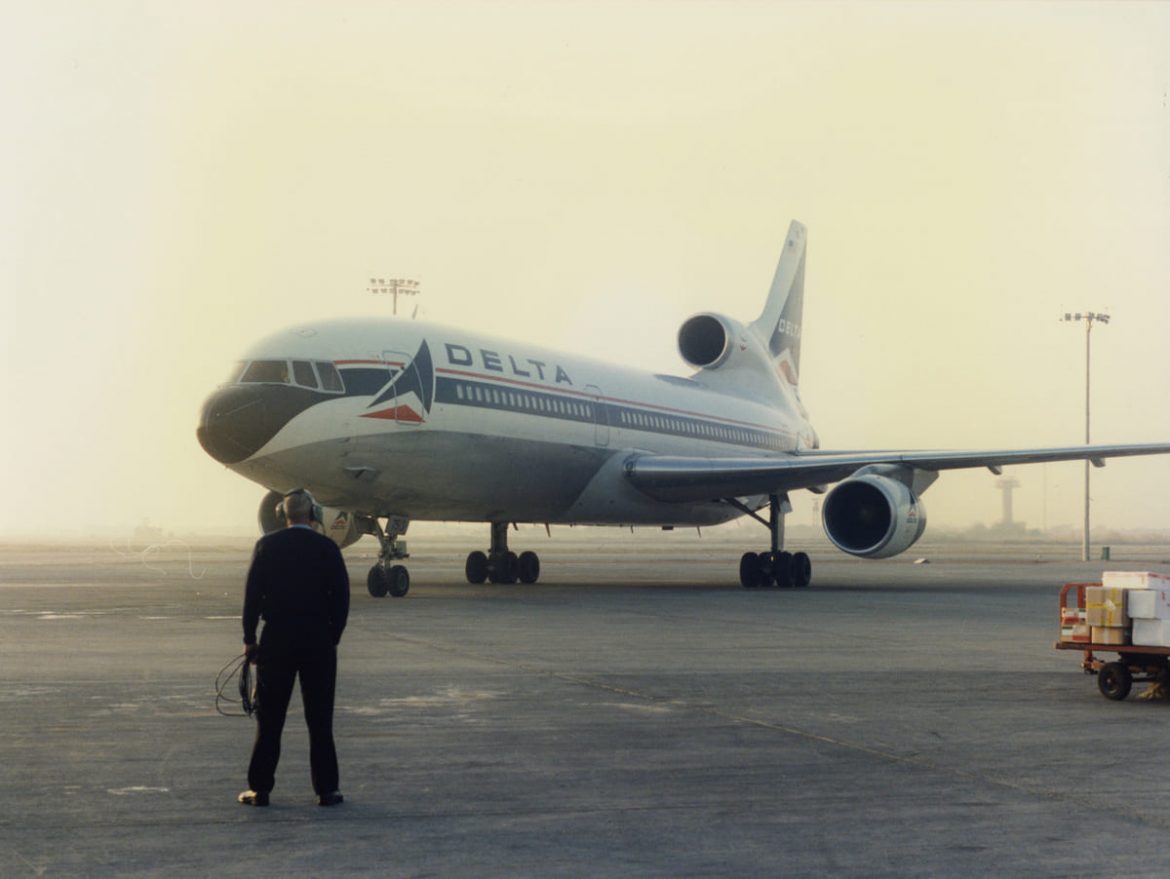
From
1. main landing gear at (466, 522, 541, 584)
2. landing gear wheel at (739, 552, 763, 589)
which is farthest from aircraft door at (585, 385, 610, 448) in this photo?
landing gear wheel at (739, 552, 763, 589)

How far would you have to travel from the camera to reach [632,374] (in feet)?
99.2

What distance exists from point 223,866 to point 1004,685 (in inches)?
297

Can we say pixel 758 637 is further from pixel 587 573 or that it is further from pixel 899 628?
pixel 587 573

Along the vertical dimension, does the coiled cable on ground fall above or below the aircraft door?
below

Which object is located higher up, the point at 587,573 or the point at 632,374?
the point at 632,374

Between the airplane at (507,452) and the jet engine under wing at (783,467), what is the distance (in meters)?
0.04

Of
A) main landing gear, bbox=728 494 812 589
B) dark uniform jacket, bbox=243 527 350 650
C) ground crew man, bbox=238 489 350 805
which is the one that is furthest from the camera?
main landing gear, bbox=728 494 812 589

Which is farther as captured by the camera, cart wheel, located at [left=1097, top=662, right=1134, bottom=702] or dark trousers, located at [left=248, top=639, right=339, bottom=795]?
cart wheel, located at [left=1097, top=662, right=1134, bottom=702]

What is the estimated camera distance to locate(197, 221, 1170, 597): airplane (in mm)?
21516

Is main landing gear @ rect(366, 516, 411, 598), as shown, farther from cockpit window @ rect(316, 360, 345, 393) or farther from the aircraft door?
the aircraft door

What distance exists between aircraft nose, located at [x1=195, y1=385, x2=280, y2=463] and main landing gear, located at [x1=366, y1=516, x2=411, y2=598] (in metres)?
2.90

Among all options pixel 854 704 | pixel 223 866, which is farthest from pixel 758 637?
pixel 223 866

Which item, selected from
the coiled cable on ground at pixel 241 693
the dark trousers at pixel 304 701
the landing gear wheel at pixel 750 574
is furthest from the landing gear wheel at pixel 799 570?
the dark trousers at pixel 304 701

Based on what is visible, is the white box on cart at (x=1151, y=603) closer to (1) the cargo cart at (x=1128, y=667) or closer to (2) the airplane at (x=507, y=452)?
(1) the cargo cart at (x=1128, y=667)
